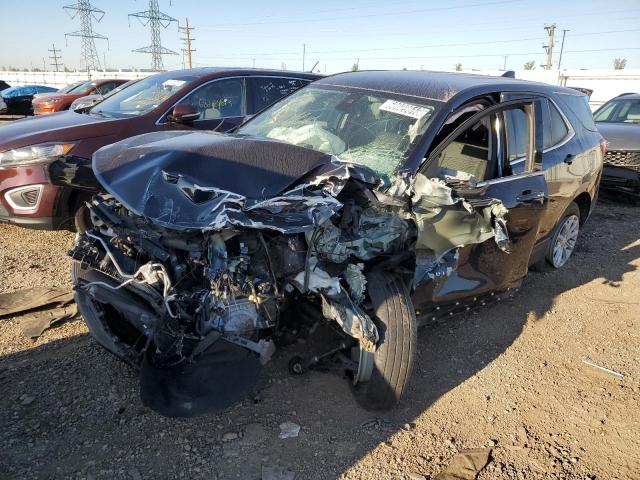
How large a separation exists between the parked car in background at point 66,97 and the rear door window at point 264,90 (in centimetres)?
954

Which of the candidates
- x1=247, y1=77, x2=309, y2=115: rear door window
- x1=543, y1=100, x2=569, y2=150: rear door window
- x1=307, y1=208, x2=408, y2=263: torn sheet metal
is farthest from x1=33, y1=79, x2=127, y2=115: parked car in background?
x1=307, y1=208, x2=408, y2=263: torn sheet metal

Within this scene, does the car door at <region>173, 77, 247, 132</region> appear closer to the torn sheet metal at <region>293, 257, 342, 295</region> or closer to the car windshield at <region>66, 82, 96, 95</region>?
the torn sheet metal at <region>293, 257, 342, 295</region>

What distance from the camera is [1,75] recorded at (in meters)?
43.9

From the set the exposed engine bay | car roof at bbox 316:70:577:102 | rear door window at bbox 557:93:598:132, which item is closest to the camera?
Result: the exposed engine bay

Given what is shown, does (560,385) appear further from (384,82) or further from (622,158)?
(622,158)

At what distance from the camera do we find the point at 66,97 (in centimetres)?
1402

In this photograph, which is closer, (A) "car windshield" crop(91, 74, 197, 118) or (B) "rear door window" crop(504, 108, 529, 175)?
(B) "rear door window" crop(504, 108, 529, 175)

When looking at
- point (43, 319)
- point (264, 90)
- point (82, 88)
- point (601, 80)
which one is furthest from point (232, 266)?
point (601, 80)

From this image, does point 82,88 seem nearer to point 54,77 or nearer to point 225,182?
point 225,182

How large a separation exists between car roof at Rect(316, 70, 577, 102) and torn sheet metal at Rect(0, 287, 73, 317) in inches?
107

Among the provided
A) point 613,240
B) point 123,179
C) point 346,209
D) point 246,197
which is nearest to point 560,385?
point 346,209

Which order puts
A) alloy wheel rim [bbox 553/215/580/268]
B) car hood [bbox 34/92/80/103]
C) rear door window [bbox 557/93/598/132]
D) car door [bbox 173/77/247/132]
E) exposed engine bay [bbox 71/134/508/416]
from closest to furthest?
exposed engine bay [bbox 71/134/508/416]
rear door window [bbox 557/93/598/132]
alloy wheel rim [bbox 553/215/580/268]
car door [bbox 173/77/247/132]
car hood [bbox 34/92/80/103]

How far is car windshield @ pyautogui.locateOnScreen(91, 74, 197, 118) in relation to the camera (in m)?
5.34

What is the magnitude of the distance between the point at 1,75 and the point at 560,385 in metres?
53.3
